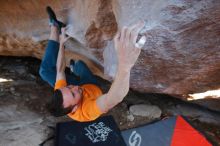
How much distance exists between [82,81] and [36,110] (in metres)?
1.03

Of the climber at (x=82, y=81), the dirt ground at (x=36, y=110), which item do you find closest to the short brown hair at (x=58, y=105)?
the climber at (x=82, y=81)

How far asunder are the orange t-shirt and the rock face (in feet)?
0.88

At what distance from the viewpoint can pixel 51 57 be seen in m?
2.38

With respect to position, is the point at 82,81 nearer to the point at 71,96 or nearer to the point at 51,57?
the point at 51,57

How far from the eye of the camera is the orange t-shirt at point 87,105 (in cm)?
193

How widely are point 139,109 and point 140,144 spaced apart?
36 centimetres

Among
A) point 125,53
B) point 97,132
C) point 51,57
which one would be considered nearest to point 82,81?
point 51,57

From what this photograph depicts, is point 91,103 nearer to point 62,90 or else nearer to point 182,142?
point 62,90

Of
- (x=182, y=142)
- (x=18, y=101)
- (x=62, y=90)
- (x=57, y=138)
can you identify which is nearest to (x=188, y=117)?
(x=182, y=142)

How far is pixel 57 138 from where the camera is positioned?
10.3 ft

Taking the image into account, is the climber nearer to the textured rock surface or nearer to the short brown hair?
the short brown hair

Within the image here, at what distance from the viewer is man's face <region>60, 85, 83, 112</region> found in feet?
6.65

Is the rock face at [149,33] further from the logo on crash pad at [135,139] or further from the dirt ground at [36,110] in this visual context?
the logo on crash pad at [135,139]

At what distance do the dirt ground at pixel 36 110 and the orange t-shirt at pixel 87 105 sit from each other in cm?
108
